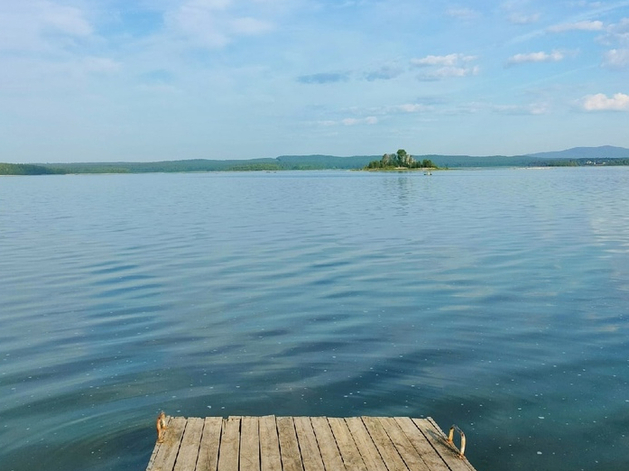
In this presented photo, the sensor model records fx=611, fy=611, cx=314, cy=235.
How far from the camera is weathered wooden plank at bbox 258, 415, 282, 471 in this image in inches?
375

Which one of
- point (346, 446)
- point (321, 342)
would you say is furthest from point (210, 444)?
point (321, 342)

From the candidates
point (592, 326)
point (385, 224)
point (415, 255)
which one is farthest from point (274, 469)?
point (385, 224)

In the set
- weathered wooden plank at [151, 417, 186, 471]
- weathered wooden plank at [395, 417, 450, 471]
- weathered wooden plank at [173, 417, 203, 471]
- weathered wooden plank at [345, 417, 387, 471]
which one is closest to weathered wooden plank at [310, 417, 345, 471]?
weathered wooden plank at [345, 417, 387, 471]

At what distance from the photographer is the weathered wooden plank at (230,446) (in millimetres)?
9492

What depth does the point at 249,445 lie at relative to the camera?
1022 cm

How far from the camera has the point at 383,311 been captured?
20.6 metres

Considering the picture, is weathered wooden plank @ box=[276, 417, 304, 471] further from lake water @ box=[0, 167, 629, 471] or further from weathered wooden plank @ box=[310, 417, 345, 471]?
lake water @ box=[0, 167, 629, 471]

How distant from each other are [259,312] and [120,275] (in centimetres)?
966

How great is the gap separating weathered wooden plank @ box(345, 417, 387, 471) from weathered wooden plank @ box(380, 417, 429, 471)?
1.28 feet

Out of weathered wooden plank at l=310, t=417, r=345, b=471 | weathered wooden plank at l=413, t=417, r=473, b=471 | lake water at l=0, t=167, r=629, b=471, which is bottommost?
lake water at l=0, t=167, r=629, b=471

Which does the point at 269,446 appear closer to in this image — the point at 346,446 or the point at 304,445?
the point at 304,445

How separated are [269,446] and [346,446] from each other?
1.28 meters

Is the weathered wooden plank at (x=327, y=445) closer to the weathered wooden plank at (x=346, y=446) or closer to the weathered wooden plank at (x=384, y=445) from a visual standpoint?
the weathered wooden plank at (x=346, y=446)

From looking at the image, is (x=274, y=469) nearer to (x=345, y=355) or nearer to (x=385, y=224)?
(x=345, y=355)
